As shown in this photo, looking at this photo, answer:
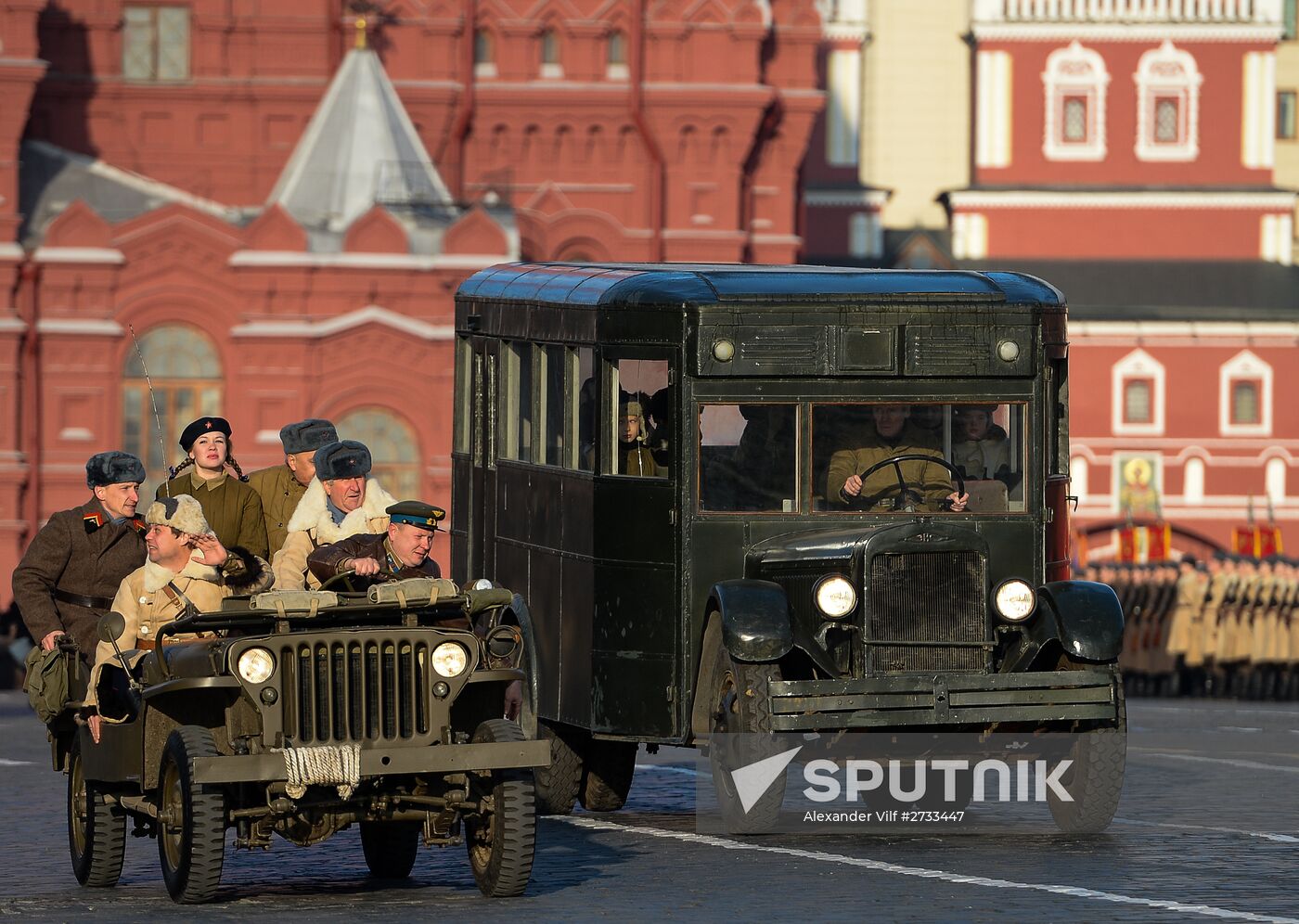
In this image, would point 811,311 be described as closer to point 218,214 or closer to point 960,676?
point 960,676

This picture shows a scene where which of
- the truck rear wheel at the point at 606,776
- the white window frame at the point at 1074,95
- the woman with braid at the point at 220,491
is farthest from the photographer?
the white window frame at the point at 1074,95

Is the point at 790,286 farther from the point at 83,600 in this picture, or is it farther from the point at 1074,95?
the point at 1074,95

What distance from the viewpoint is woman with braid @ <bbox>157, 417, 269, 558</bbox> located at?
1280cm

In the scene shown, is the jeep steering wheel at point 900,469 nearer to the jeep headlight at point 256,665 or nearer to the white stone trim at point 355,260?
the jeep headlight at point 256,665

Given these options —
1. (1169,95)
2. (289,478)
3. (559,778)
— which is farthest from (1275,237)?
(289,478)

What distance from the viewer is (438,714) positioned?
35.0 ft

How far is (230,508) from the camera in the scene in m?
12.8

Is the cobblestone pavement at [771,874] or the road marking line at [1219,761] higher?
the cobblestone pavement at [771,874]

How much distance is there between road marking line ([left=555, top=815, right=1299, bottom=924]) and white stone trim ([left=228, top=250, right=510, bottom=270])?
123 ft

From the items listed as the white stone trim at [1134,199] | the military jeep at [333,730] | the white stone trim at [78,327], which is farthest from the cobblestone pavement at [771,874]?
→ the white stone trim at [1134,199]

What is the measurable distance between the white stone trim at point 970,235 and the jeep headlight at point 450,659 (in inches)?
2569

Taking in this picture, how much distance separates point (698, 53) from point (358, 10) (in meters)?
6.44

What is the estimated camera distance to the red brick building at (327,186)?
5147 centimetres

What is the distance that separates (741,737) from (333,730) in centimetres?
264
